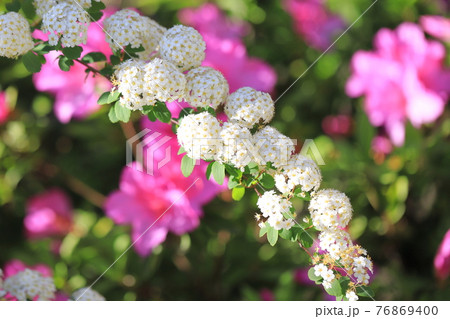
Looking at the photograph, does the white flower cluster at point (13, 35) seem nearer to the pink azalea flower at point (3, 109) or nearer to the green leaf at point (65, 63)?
the green leaf at point (65, 63)

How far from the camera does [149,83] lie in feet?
1.62

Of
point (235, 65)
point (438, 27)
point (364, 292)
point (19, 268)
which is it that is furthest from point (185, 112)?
point (438, 27)

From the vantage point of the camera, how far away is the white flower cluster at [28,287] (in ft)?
1.90

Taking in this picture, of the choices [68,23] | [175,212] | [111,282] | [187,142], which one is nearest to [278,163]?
[187,142]

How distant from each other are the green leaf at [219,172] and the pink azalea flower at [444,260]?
45cm

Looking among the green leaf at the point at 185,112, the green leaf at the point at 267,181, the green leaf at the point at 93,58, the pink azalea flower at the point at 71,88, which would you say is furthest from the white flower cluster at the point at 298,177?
→ the pink azalea flower at the point at 71,88

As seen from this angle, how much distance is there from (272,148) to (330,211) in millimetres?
76

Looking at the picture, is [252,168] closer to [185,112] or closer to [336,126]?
[185,112]

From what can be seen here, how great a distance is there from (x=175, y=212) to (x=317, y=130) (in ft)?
1.40

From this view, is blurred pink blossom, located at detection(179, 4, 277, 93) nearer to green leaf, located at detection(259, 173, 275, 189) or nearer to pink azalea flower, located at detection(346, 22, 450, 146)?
pink azalea flower, located at detection(346, 22, 450, 146)

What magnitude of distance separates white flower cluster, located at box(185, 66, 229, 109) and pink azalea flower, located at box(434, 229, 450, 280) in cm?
46

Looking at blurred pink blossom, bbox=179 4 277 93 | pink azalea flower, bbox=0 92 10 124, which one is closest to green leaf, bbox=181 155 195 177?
blurred pink blossom, bbox=179 4 277 93

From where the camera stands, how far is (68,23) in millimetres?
530

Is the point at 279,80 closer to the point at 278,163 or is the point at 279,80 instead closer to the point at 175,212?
the point at 175,212
